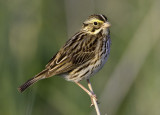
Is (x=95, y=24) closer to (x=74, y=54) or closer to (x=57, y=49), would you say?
(x=74, y=54)

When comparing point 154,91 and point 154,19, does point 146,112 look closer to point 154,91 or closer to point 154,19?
point 154,91

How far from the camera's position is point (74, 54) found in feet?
17.7

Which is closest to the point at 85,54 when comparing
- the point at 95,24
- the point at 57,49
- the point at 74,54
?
the point at 74,54

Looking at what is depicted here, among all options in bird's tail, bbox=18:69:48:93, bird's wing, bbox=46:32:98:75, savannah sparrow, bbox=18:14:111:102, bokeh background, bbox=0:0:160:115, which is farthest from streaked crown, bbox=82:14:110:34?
bird's tail, bbox=18:69:48:93

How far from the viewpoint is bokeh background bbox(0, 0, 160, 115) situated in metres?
5.44

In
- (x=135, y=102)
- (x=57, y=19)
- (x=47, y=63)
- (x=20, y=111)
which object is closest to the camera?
(x=20, y=111)

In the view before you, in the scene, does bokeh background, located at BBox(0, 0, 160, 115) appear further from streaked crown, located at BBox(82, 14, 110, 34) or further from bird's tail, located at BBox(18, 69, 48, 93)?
streaked crown, located at BBox(82, 14, 110, 34)

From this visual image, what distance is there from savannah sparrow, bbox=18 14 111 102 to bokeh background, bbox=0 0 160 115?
365 mm

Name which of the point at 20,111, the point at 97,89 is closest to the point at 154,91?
the point at 97,89

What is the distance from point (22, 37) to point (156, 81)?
6.15ft

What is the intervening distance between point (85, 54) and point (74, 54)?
0.44ft

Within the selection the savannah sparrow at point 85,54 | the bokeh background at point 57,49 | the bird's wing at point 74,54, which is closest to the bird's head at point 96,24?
the savannah sparrow at point 85,54

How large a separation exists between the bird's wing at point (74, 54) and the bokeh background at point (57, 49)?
0.41 meters

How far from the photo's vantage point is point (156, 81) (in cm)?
583
